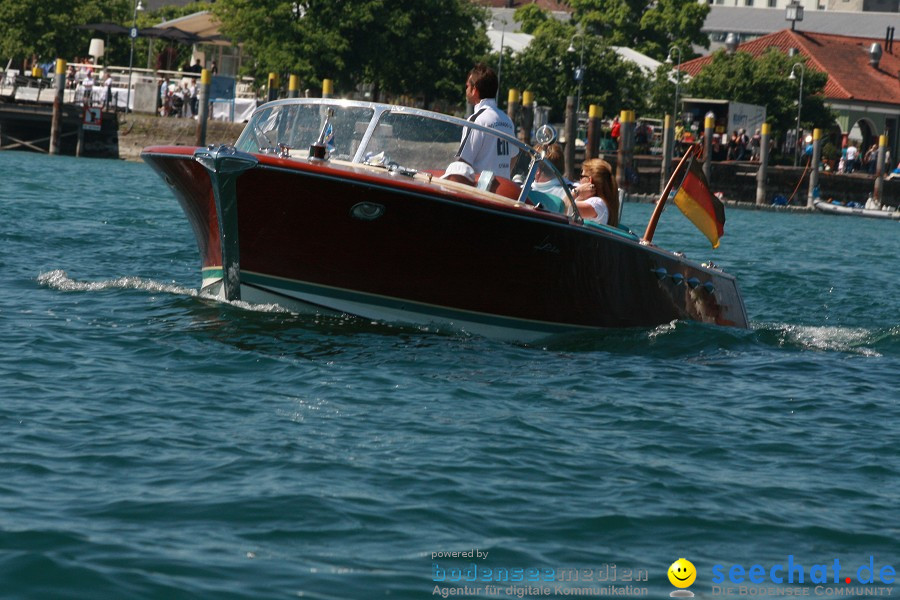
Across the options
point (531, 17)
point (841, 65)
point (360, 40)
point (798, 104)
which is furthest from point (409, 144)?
point (531, 17)

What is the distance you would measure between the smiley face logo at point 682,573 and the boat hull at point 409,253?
4531 mm

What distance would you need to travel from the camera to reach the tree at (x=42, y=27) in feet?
187

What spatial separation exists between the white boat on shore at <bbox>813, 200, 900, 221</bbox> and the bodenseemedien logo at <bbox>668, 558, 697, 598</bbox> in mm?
40542

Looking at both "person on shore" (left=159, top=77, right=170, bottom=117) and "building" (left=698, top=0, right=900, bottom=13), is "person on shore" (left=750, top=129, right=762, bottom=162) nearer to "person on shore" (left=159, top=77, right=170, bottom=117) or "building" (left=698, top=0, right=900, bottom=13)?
"person on shore" (left=159, top=77, right=170, bottom=117)

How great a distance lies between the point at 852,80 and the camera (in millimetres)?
65062

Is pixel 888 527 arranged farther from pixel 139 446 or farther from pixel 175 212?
pixel 175 212

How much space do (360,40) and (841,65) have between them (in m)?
27.3

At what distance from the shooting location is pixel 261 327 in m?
10.1

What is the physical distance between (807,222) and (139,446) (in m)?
34.7

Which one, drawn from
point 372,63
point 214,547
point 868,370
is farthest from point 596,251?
point 372,63

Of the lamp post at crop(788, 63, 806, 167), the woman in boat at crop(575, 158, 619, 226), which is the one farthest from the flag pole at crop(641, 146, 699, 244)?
the lamp post at crop(788, 63, 806, 167)

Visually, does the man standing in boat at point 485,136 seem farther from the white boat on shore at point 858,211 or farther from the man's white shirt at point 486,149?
the white boat on shore at point 858,211

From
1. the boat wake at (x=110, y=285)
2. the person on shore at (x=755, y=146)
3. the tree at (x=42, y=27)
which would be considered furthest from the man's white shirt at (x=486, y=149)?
the tree at (x=42, y=27)

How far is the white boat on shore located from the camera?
4428 cm
